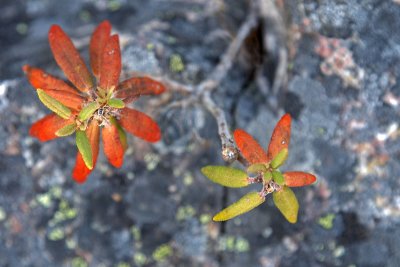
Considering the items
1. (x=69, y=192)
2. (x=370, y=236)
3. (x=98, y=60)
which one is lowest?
(x=370, y=236)

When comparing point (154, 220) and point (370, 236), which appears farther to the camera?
point (154, 220)

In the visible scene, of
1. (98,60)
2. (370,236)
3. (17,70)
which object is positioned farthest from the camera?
(17,70)

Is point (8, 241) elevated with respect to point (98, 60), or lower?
lower

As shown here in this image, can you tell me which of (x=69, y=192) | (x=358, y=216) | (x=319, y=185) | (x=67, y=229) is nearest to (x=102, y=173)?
(x=69, y=192)

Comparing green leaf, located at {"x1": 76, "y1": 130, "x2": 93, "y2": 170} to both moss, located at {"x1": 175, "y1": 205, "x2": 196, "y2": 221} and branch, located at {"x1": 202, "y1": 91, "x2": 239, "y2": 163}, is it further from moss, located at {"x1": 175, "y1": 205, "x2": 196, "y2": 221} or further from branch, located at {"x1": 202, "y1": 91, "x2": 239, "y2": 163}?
moss, located at {"x1": 175, "y1": 205, "x2": 196, "y2": 221}

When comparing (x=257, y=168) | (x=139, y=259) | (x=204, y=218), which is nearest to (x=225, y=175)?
(x=257, y=168)

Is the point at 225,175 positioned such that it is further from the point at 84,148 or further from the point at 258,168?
the point at 84,148

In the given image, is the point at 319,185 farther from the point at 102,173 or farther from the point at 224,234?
the point at 102,173

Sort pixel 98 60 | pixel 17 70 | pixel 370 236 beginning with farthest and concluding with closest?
pixel 17 70
pixel 370 236
pixel 98 60
